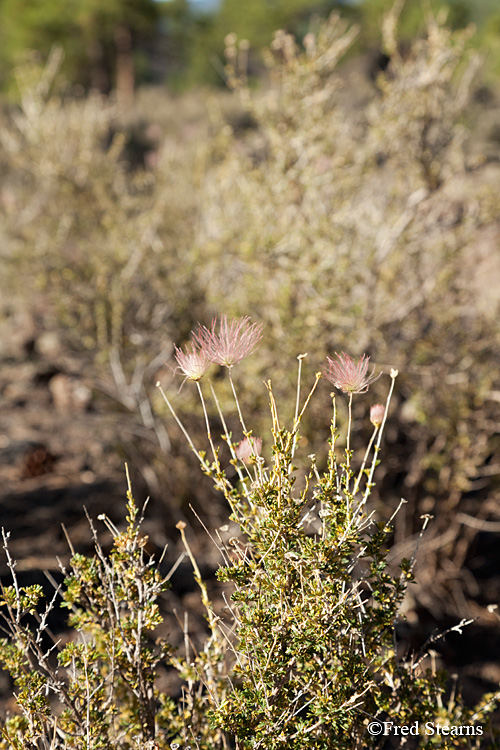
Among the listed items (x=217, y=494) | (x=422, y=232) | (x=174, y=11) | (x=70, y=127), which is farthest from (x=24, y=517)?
(x=174, y=11)

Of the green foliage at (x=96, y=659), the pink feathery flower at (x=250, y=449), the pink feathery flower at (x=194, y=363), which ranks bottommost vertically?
the green foliage at (x=96, y=659)

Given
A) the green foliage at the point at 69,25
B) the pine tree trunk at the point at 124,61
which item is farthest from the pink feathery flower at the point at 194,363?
the pine tree trunk at the point at 124,61

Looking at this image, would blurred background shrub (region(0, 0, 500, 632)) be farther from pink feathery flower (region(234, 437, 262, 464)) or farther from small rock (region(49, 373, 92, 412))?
pink feathery flower (region(234, 437, 262, 464))

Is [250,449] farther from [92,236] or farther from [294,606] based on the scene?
[92,236]

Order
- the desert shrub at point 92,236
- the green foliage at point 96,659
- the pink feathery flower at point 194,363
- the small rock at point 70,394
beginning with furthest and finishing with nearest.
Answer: the small rock at point 70,394 → the desert shrub at point 92,236 → the green foliage at point 96,659 → the pink feathery flower at point 194,363

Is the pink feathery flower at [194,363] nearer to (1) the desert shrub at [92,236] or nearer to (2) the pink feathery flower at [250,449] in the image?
(2) the pink feathery flower at [250,449]

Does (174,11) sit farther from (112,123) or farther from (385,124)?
(385,124)

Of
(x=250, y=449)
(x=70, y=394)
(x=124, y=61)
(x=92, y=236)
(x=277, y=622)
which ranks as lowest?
(x=277, y=622)

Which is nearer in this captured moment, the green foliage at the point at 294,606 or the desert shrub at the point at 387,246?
the green foliage at the point at 294,606

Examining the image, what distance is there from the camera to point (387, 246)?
362 cm

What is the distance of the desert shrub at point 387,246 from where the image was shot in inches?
137

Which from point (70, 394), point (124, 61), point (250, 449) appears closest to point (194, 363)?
point (250, 449)

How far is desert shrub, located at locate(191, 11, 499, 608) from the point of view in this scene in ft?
11.4

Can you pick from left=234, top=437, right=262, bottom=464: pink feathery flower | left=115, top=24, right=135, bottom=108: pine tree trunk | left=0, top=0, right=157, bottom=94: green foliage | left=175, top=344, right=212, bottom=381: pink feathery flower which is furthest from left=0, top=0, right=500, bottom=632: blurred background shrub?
left=115, top=24, right=135, bottom=108: pine tree trunk
